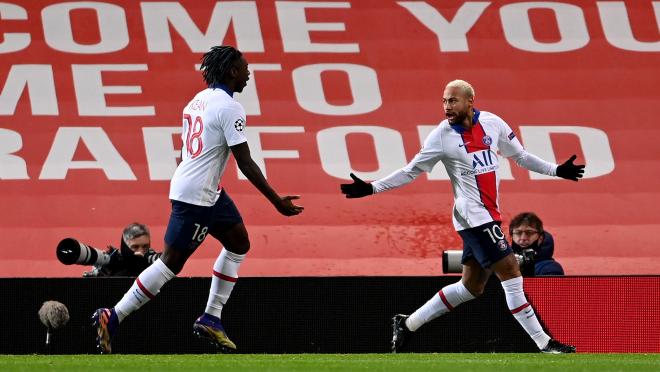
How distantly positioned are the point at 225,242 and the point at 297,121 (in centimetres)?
397

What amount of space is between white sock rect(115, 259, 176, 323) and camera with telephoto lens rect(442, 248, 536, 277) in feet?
6.34

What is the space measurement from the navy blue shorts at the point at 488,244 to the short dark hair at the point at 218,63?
1.63 meters

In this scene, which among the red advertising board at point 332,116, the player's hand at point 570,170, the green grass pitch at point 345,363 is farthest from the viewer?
the red advertising board at point 332,116

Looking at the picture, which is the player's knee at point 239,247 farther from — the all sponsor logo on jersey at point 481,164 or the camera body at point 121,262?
the all sponsor logo on jersey at point 481,164

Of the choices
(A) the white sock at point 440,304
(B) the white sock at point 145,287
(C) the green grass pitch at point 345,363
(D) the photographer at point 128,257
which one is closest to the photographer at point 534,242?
(A) the white sock at point 440,304

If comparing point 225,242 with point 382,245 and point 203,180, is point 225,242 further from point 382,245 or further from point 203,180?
point 382,245

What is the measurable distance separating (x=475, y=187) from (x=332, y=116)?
12.3ft

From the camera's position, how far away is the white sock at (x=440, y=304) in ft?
25.2

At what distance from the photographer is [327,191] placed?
35.3ft

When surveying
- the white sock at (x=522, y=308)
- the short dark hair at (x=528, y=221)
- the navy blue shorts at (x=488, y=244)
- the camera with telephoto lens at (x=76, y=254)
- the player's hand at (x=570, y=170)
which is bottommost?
the white sock at (x=522, y=308)

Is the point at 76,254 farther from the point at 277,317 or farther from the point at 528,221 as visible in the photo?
the point at 528,221

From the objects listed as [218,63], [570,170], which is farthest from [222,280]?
[570,170]

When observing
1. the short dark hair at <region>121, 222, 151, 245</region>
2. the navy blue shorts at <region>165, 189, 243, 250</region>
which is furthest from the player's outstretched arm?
the short dark hair at <region>121, 222, 151, 245</region>

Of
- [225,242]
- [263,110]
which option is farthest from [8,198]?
[225,242]
